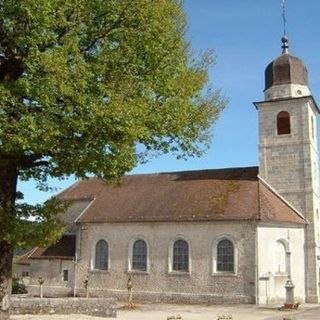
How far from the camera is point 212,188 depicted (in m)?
31.8

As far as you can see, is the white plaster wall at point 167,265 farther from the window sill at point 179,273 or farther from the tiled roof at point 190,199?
the tiled roof at point 190,199

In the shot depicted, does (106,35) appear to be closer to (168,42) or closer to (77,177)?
(168,42)

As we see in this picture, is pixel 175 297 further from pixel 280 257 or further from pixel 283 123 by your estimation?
pixel 283 123

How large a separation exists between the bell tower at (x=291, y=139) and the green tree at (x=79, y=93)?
58.5 ft

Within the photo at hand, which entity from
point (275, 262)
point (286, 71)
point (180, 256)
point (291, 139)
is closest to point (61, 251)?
point (180, 256)

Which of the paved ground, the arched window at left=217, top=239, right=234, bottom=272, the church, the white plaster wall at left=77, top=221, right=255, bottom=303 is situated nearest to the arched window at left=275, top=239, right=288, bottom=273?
the church

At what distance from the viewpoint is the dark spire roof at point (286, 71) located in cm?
3334

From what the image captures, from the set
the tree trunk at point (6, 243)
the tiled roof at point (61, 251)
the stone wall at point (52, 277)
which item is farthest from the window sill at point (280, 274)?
the tree trunk at point (6, 243)

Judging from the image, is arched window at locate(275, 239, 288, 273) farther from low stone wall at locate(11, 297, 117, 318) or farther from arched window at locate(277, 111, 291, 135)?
low stone wall at locate(11, 297, 117, 318)

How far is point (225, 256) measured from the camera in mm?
29281

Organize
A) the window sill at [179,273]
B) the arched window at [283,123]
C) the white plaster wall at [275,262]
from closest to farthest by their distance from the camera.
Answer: the white plaster wall at [275,262] → the window sill at [179,273] → the arched window at [283,123]

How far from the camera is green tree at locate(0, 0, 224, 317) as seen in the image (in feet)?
39.1

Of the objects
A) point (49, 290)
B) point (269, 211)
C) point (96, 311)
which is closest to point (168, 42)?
point (96, 311)

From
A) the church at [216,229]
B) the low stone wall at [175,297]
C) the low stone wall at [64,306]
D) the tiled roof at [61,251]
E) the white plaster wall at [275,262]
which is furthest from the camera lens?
the tiled roof at [61,251]
